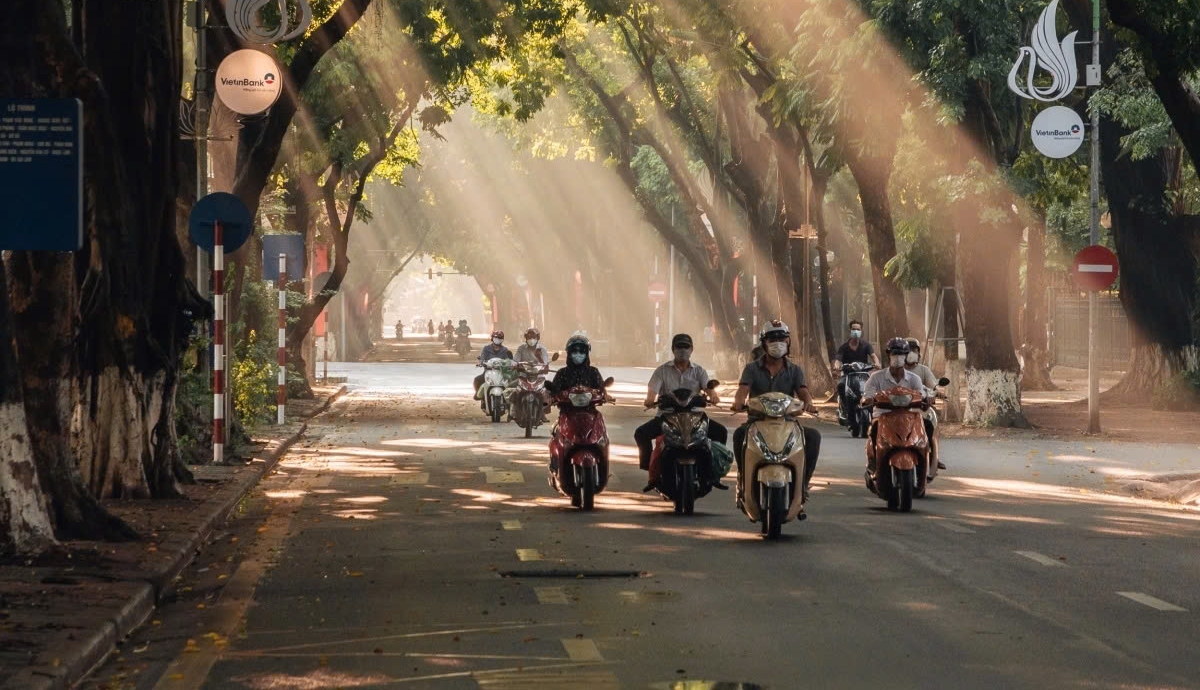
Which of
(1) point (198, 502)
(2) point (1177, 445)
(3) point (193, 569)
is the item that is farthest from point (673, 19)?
(3) point (193, 569)

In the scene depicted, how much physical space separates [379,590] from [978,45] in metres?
18.9

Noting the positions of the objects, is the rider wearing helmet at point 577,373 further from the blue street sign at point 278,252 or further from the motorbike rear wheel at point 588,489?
the blue street sign at point 278,252

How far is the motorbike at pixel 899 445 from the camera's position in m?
15.6

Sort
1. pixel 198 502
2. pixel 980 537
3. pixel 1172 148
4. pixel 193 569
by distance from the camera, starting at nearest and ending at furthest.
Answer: pixel 193 569 → pixel 980 537 → pixel 198 502 → pixel 1172 148

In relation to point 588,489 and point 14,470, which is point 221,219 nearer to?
point 588,489

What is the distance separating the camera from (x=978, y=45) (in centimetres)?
2736

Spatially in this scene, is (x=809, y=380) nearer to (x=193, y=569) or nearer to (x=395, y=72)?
(x=395, y=72)

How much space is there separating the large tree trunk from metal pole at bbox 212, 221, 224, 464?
7446mm

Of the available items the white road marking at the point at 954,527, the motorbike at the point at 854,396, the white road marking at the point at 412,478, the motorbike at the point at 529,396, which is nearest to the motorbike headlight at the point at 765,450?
the white road marking at the point at 954,527

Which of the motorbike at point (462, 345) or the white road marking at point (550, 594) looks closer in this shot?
the white road marking at point (550, 594)

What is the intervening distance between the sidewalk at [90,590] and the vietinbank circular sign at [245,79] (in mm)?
5285

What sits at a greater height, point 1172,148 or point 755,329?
point 1172,148

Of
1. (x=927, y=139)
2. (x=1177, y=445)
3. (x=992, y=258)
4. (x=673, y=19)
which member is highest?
(x=673, y=19)

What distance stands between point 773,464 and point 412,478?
6.87 meters
